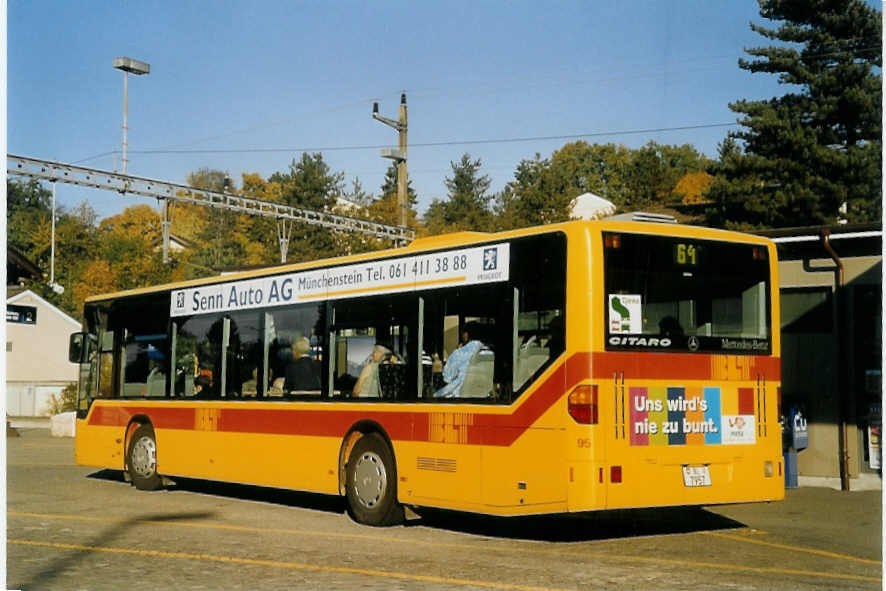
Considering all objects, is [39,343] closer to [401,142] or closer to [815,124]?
[401,142]

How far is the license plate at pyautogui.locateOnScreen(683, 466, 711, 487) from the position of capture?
11.4m

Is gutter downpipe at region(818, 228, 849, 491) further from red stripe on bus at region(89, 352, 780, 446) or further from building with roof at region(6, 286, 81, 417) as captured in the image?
building with roof at region(6, 286, 81, 417)

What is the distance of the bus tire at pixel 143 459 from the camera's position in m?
17.9

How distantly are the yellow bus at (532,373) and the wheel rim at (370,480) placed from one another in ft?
0.10

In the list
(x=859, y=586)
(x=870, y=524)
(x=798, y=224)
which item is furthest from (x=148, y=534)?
(x=798, y=224)

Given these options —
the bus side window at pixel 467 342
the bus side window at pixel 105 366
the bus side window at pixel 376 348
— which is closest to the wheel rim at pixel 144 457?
the bus side window at pixel 105 366

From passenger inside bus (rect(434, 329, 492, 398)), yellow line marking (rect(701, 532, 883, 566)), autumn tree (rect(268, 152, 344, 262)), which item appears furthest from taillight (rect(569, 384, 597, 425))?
autumn tree (rect(268, 152, 344, 262))

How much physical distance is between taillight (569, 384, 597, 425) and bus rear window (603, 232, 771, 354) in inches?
16.9

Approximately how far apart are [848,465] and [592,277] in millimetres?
8279

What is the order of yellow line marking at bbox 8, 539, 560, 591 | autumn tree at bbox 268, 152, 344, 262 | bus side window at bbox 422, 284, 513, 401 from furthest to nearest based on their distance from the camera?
autumn tree at bbox 268, 152, 344, 262, bus side window at bbox 422, 284, 513, 401, yellow line marking at bbox 8, 539, 560, 591

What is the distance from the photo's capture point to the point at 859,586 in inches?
353

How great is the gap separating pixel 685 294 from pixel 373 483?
3983mm

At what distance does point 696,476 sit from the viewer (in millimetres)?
11430

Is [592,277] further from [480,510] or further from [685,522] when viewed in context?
[685,522]
